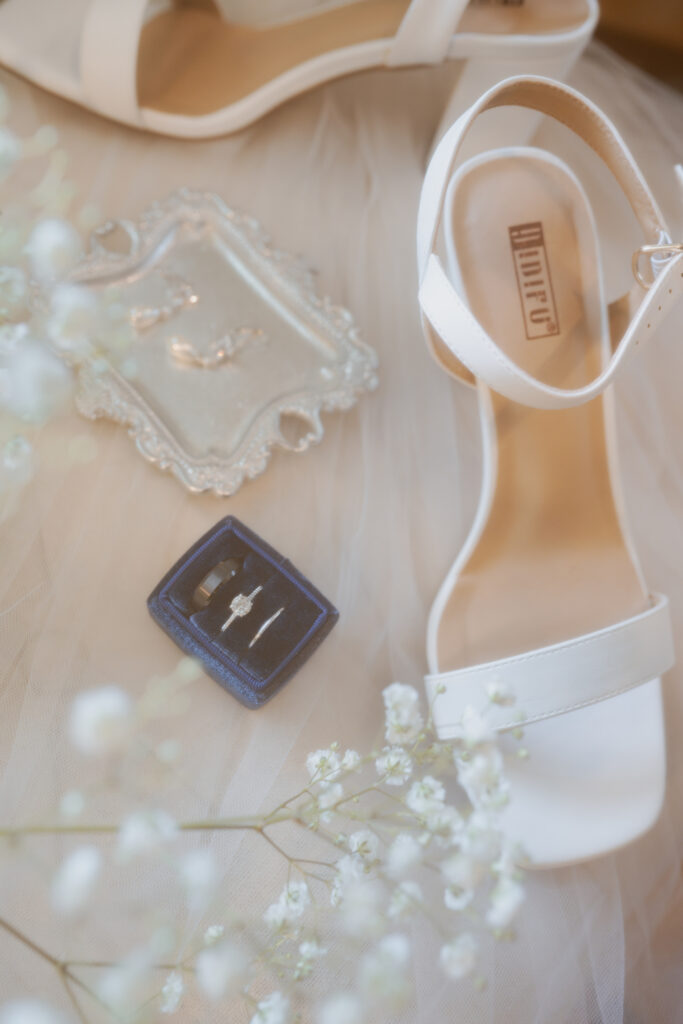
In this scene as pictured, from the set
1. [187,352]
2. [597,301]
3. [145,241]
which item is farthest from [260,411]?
[597,301]

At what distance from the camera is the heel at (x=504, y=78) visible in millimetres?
770

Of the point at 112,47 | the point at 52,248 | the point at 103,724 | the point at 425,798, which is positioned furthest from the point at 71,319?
the point at 112,47

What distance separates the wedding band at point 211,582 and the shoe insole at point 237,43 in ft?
1.62

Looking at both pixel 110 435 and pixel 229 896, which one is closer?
pixel 229 896

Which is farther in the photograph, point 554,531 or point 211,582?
point 554,531

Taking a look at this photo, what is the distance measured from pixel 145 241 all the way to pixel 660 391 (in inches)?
22.4

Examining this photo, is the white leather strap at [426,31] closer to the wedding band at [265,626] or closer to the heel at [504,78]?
the heel at [504,78]

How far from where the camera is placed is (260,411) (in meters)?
0.75

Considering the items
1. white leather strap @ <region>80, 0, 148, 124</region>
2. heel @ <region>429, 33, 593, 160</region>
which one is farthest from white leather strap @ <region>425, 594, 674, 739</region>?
white leather strap @ <region>80, 0, 148, 124</region>

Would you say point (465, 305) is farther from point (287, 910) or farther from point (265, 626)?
point (287, 910)

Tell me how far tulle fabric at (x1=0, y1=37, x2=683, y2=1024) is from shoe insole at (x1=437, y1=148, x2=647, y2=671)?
6cm

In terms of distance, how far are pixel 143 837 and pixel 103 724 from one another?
0.06 meters

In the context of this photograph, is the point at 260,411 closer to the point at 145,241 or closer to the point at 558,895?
the point at 145,241

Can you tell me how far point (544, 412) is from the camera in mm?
779
